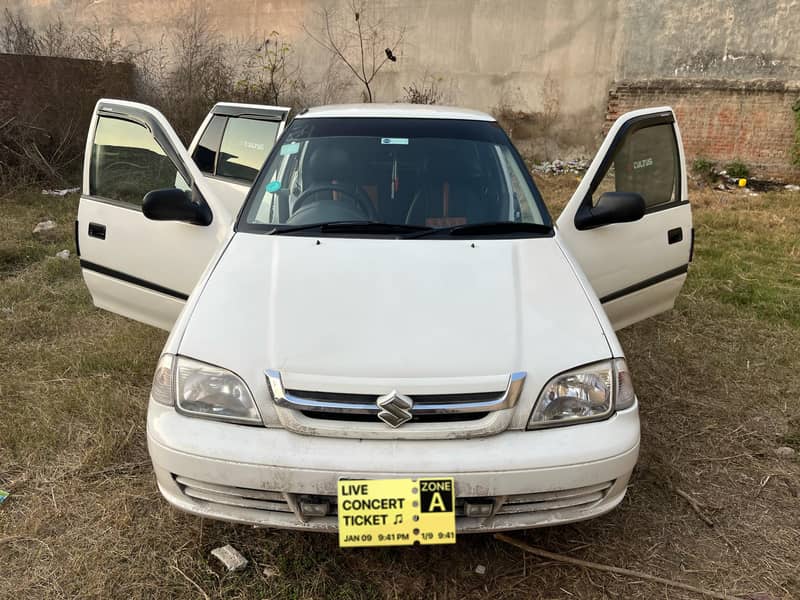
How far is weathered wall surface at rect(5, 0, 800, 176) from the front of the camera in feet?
31.9

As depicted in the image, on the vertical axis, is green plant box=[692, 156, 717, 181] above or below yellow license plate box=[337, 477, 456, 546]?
below


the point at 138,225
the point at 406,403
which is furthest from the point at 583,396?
the point at 138,225

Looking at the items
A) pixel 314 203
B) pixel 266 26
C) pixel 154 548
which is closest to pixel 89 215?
pixel 314 203

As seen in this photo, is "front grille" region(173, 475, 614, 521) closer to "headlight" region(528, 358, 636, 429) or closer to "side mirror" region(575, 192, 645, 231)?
"headlight" region(528, 358, 636, 429)

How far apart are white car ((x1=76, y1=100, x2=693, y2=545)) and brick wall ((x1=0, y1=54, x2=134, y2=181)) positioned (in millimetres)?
6592

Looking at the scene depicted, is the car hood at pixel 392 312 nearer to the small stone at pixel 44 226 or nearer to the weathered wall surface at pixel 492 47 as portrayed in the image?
the small stone at pixel 44 226

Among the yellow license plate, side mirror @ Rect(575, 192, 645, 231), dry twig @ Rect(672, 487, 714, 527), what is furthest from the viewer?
side mirror @ Rect(575, 192, 645, 231)

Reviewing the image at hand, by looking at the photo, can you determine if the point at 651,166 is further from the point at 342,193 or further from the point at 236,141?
the point at 236,141

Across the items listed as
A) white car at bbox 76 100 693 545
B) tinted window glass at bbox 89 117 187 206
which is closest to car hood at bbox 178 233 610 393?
white car at bbox 76 100 693 545

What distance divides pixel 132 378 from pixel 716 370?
3.46 m

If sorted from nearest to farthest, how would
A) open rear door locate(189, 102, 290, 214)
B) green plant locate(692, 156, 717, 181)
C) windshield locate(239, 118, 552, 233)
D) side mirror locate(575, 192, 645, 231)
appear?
windshield locate(239, 118, 552, 233) < side mirror locate(575, 192, 645, 231) < open rear door locate(189, 102, 290, 214) < green plant locate(692, 156, 717, 181)

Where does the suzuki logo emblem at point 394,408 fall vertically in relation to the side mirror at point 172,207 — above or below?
below

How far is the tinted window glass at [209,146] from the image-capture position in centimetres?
428

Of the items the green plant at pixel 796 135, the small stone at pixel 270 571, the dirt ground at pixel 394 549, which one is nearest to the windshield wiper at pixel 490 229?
the dirt ground at pixel 394 549
